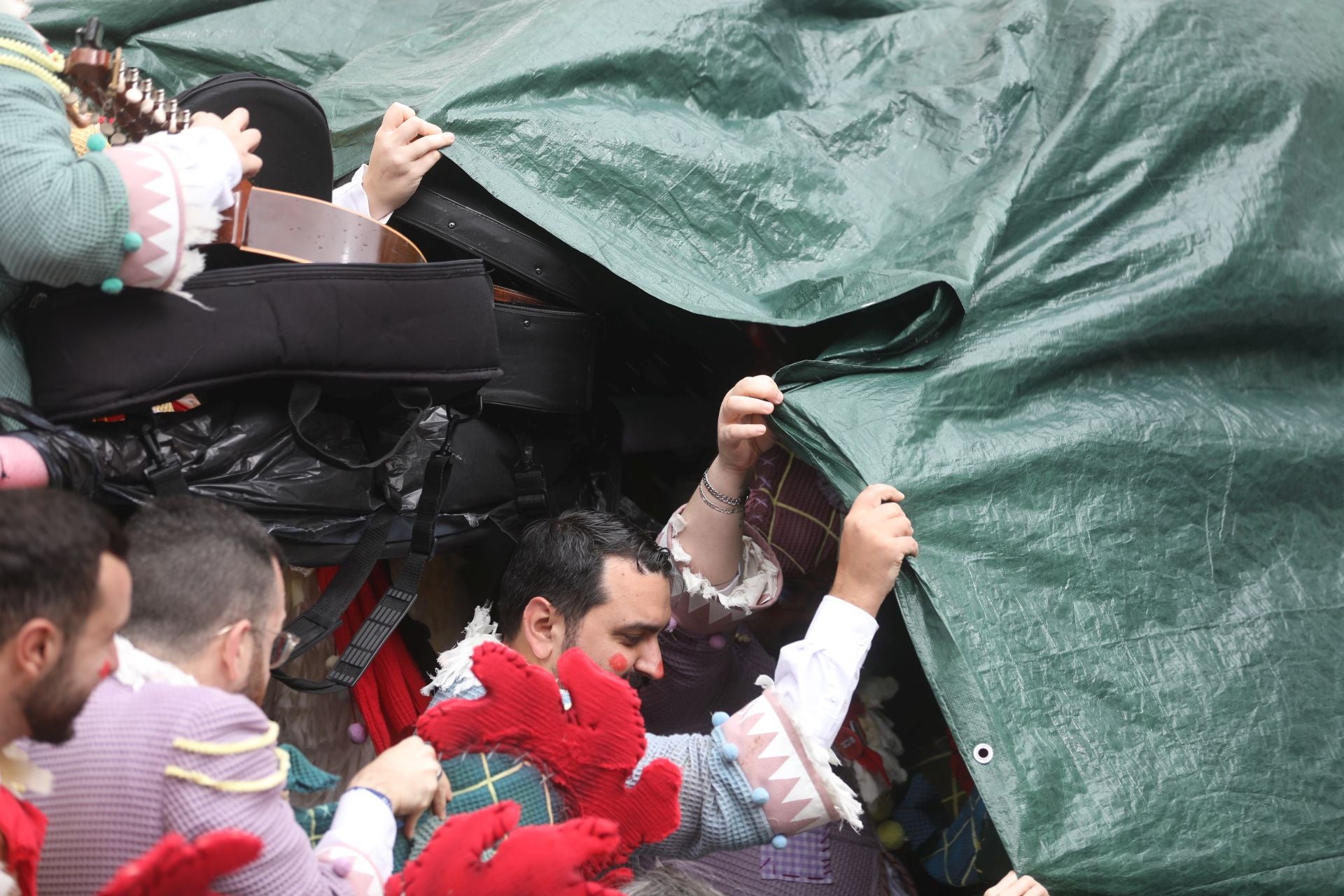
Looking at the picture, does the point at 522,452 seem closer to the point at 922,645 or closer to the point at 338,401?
the point at 338,401

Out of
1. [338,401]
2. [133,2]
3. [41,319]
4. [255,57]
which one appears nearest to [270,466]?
[338,401]

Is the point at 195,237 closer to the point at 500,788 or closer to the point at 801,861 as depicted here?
the point at 500,788

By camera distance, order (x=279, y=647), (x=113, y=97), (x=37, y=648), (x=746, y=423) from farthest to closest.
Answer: (x=746, y=423) → (x=113, y=97) → (x=279, y=647) → (x=37, y=648)

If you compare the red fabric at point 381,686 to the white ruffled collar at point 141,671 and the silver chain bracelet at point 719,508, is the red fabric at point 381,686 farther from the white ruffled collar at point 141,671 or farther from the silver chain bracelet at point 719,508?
the white ruffled collar at point 141,671

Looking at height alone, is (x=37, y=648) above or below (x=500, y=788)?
above

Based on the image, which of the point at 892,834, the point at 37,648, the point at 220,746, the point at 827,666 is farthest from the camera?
the point at 892,834

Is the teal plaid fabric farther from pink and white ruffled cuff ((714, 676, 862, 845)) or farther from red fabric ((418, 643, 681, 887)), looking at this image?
pink and white ruffled cuff ((714, 676, 862, 845))

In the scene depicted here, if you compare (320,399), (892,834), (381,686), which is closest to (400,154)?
(320,399)

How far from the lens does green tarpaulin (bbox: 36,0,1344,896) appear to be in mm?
1445

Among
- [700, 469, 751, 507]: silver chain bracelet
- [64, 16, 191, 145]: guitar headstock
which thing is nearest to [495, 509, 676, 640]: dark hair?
[700, 469, 751, 507]: silver chain bracelet

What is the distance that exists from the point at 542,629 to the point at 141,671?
0.66 meters

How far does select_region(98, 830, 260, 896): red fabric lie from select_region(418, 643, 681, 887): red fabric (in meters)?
0.35

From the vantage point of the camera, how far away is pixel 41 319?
1.28 meters

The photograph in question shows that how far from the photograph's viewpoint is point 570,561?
1.65 m
